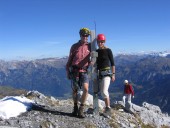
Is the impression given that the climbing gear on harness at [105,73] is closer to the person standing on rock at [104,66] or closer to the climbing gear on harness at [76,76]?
the person standing on rock at [104,66]

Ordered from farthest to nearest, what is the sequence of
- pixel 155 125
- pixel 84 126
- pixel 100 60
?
pixel 155 125
pixel 100 60
pixel 84 126

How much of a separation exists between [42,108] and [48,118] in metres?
1.76

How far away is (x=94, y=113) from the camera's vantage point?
16172 mm

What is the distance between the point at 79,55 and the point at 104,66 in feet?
5.28

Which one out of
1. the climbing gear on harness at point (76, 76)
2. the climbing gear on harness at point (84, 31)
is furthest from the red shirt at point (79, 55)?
the climbing gear on harness at point (84, 31)

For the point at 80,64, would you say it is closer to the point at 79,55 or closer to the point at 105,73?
the point at 79,55

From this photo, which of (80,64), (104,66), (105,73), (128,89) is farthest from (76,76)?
(128,89)

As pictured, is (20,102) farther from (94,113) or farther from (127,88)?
(127,88)

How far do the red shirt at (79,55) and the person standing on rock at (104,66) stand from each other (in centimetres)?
93

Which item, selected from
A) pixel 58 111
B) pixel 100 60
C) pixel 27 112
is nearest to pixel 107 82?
pixel 100 60

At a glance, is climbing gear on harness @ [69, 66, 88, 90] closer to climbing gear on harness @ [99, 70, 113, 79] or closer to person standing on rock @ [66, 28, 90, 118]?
person standing on rock @ [66, 28, 90, 118]

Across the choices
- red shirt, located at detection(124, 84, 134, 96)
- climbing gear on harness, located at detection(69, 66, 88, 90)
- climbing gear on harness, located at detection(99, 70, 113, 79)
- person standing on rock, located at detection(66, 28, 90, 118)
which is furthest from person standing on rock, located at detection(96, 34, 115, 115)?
red shirt, located at detection(124, 84, 134, 96)

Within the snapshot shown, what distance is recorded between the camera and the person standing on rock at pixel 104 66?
14942mm

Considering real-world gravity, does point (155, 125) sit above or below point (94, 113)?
below
